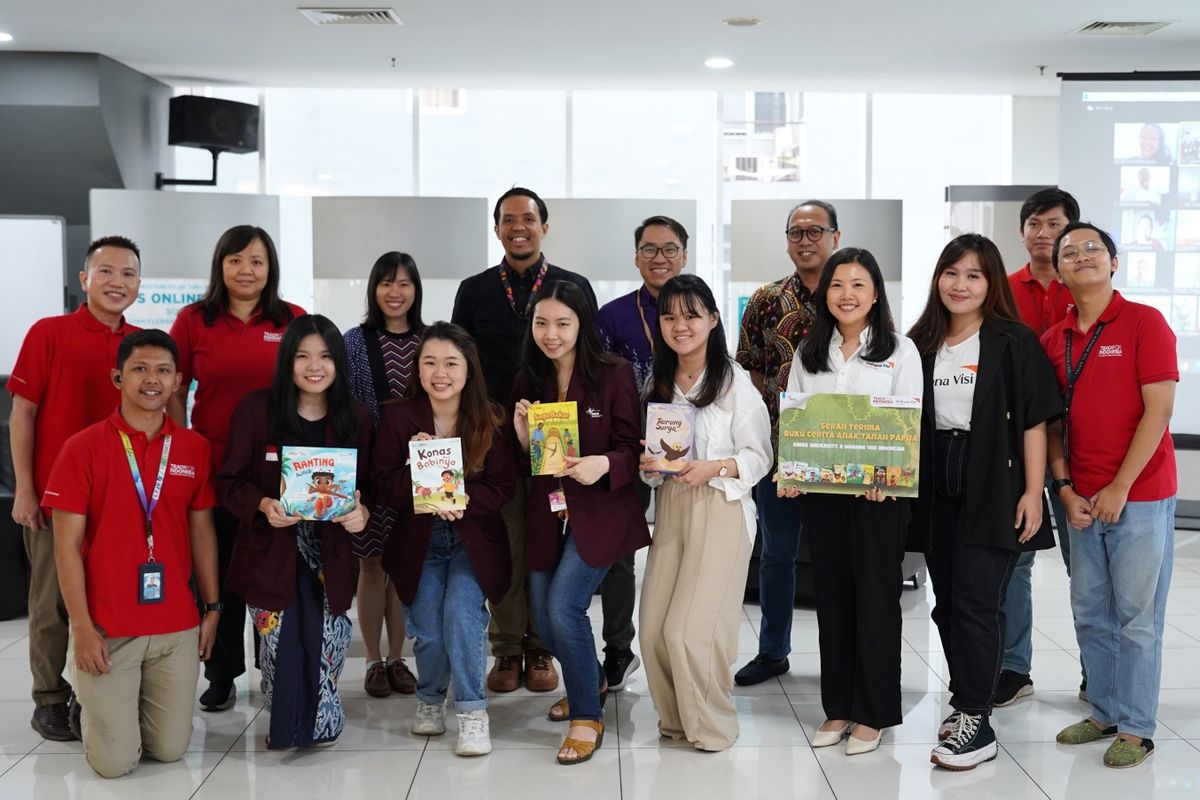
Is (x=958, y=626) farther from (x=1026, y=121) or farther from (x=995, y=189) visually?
(x=1026, y=121)

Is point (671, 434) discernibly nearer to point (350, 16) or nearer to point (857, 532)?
point (857, 532)

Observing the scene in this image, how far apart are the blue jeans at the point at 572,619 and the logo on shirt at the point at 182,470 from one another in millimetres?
1095

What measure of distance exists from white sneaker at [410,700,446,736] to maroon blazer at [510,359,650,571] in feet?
2.00

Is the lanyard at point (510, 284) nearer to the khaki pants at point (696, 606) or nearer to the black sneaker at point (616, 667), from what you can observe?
the khaki pants at point (696, 606)

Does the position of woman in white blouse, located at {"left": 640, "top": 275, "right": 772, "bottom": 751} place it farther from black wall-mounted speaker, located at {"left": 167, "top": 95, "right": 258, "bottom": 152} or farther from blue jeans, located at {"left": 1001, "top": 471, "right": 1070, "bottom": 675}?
black wall-mounted speaker, located at {"left": 167, "top": 95, "right": 258, "bottom": 152}

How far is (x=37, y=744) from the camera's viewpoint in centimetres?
354

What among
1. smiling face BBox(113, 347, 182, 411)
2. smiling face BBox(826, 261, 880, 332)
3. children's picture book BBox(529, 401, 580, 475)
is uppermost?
smiling face BBox(826, 261, 880, 332)

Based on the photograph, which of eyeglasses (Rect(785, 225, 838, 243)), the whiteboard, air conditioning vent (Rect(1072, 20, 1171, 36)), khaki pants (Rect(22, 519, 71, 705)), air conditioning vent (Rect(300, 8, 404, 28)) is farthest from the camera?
the whiteboard

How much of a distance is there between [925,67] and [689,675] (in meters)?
6.19

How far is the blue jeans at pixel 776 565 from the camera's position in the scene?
402 cm

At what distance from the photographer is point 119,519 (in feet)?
10.6

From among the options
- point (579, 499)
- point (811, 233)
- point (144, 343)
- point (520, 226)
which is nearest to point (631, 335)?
point (520, 226)

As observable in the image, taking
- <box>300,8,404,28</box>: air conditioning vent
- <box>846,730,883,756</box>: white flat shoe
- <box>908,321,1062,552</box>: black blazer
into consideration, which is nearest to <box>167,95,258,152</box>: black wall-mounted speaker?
<box>300,8,404,28</box>: air conditioning vent

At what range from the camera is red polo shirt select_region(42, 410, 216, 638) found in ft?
10.5
